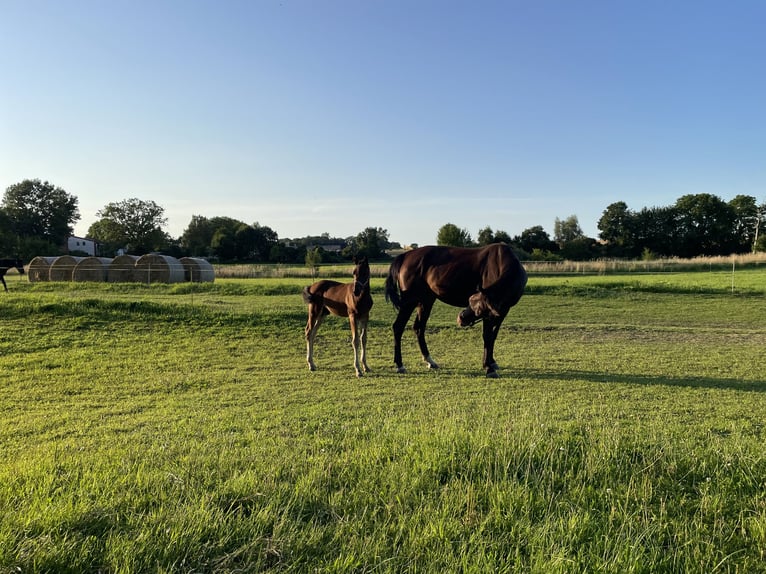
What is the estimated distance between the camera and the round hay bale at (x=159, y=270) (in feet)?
108

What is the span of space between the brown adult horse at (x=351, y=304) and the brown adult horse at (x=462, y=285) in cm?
83

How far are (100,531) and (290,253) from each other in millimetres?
68292

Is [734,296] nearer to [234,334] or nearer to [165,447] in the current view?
[234,334]

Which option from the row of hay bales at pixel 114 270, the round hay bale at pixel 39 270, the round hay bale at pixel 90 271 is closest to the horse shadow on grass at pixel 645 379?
the row of hay bales at pixel 114 270

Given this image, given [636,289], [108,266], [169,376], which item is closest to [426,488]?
[169,376]

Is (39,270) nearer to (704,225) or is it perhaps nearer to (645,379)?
(645,379)

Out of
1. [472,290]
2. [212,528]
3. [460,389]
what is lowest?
[460,389]

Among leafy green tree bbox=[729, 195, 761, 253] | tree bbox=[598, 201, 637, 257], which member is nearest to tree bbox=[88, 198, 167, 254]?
tree bbox=[598, 201, 637, 257]

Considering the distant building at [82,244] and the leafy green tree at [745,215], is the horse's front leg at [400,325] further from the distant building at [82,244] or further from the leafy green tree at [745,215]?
the distant building at [82,244]

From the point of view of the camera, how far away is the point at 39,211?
73.6 metres

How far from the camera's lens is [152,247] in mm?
78125

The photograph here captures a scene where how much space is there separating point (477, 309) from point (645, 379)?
3.10 meters

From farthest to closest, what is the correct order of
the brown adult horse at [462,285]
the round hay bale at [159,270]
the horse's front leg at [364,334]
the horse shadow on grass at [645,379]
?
1. the round hay bale at [159,270]
2. the horse's front leg at [364,334]
3. the brown adult horse at [462,285]
4. the horse shadow on grass at [645,379]

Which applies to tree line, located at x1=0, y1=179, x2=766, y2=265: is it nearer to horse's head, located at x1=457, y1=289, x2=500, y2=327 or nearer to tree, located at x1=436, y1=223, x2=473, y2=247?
tree, located at x1=436, y1=223, x2=473, y2=247
